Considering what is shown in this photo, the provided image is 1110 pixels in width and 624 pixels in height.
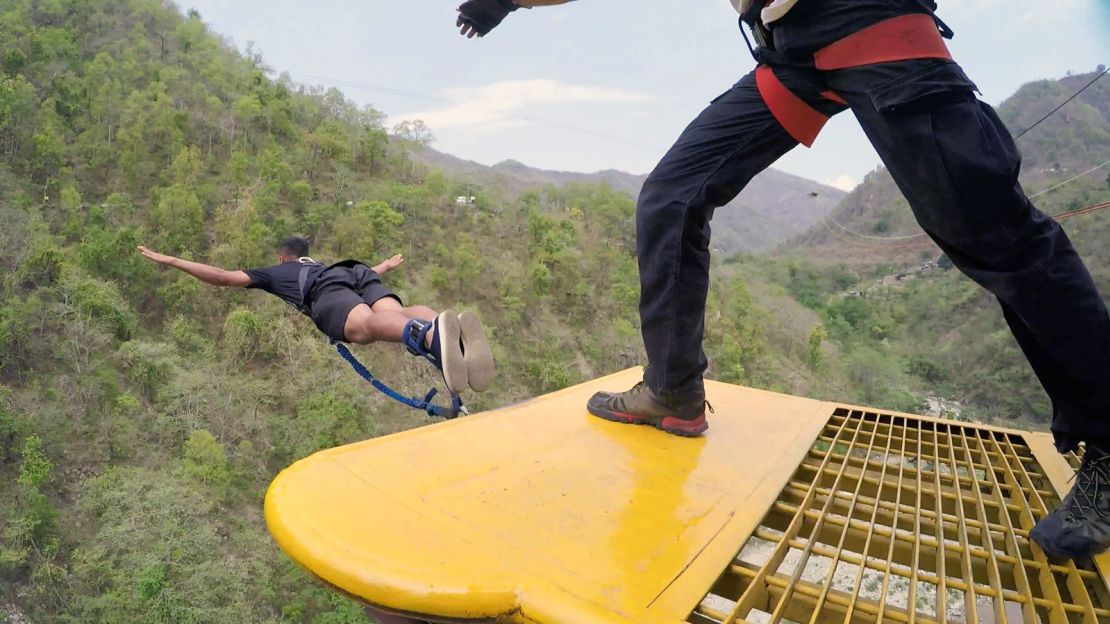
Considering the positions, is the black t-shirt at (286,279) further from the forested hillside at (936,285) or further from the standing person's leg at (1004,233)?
the forested hillside at (936,285)

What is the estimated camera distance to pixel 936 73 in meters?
0.97

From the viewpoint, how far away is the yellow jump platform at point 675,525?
2.69 feet

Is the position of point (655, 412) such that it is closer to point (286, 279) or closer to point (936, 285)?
point (286, 279)

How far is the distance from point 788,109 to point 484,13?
30.6 inches

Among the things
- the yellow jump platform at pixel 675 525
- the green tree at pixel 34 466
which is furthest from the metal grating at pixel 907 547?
the green tree at pixel 34 466

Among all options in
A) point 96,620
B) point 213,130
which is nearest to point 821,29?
point 96,620

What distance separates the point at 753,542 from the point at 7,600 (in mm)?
18045

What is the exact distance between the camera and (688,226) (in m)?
1.34

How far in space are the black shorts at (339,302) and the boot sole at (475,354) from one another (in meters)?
0.68

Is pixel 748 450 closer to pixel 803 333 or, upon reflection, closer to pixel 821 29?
pixel 821 29

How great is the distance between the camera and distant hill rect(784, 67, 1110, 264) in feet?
131

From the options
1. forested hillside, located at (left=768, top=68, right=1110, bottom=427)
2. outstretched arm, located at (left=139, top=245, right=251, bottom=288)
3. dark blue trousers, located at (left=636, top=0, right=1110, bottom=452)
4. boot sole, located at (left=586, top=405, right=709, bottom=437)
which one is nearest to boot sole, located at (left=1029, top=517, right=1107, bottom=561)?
dark blue trousers, located at (left=636, top=0, right=1110, bottom=452)

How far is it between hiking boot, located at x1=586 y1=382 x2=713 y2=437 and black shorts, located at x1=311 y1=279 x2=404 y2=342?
1.41m

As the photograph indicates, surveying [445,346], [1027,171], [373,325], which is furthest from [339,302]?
[1027,171]
